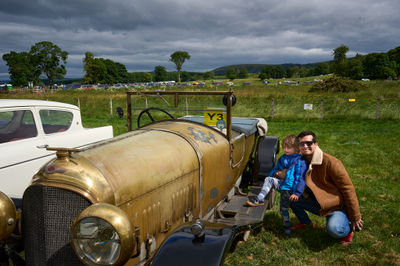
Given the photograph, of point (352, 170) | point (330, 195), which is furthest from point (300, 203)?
point (352, 170)

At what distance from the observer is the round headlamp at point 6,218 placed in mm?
2115

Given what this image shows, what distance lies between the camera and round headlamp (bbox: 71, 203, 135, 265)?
5.50ft

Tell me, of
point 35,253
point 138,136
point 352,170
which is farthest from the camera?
point 352,170

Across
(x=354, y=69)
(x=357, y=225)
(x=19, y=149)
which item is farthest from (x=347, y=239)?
(x=354, y=69)

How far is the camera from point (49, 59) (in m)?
56.2

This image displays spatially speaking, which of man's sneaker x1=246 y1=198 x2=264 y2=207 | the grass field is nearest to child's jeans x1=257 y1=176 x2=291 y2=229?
man's sneaker x1=246 y1=198 x2=264 y2=207

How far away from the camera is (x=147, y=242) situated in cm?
233

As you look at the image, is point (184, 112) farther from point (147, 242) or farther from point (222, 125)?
point (147, 242)

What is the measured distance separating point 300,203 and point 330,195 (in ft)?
1.54

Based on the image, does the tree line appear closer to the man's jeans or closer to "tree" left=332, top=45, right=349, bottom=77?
"tree" left=332, top=45, right=349, bottom=77

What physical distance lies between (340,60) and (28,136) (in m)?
64.7

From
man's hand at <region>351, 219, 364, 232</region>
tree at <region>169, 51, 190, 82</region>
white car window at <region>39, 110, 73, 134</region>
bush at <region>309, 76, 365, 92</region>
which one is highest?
tree at <region>169, 51, 190, 82</region>

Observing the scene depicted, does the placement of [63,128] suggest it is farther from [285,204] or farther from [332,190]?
[332,190]

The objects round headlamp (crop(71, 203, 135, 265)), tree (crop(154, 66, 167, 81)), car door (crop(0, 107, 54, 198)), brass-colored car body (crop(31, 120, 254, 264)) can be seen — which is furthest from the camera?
tree (crop(154, 66, 167, 81))
